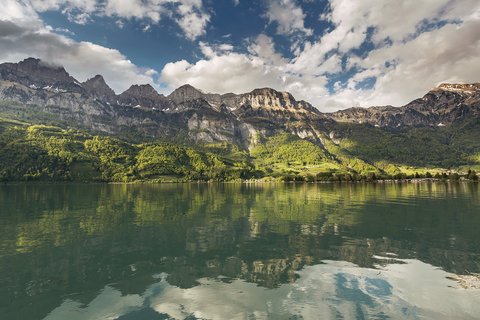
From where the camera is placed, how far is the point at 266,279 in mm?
32844

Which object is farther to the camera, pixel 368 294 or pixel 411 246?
pixel 411 246

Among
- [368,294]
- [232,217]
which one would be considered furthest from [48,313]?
[232,217]

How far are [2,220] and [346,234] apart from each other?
7429 centimetres

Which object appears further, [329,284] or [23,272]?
[23,272]

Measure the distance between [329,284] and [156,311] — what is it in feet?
54.4

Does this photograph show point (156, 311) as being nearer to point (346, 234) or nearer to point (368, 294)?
point (368, 294)

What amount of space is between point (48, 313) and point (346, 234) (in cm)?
4604

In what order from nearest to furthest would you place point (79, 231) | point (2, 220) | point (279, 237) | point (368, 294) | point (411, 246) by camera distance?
point (368, 294) < point (411, 246) < point (279, 237) < point (79, 231) < point (2, 220)

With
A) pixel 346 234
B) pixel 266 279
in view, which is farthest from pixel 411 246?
pixel 266 279

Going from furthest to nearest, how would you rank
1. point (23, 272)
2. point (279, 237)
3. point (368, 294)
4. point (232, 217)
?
point (232, 217)
point (279, 237)
point (23, 272)
point (368, 294)

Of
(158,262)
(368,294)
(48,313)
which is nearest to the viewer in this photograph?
(48,313)

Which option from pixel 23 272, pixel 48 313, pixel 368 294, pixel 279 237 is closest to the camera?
pixel 48 313

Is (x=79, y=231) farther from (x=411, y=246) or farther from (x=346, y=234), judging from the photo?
(x=411, y=246)

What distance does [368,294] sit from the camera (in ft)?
94.4
